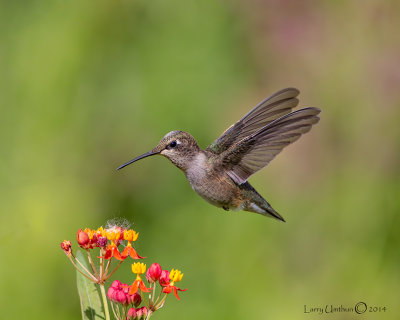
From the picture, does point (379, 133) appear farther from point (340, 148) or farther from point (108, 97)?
point (108, 97)

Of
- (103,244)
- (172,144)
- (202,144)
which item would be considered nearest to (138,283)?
(103,244)

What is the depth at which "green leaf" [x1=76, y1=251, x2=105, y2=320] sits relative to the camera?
191cm

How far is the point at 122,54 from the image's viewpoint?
4855mm

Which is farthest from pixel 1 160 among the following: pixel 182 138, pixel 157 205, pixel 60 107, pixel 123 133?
pixel 182 138

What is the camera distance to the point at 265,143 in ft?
7.77

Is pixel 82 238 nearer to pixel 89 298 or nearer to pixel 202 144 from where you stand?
pixel 89 298

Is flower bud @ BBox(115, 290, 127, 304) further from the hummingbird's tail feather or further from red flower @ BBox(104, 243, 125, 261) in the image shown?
the hummingbird's tail feather

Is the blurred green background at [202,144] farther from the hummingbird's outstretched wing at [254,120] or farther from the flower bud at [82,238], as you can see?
the flower bud at [82,238]

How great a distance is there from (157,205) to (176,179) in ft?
0.88

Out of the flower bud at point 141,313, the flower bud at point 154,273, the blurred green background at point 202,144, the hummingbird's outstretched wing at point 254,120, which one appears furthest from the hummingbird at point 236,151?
the blurred green background at point 202,144

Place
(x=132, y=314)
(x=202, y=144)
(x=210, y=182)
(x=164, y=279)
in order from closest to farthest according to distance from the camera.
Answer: (x=132, y=314) < (x=164, y=279) < (x=210, y=182) < (x=202, y=144)

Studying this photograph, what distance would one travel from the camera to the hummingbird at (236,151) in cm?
229

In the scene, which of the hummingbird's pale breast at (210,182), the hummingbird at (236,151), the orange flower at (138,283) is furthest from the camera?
the hummingbird's pale breast at (210,182)

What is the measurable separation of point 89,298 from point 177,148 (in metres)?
0.73
